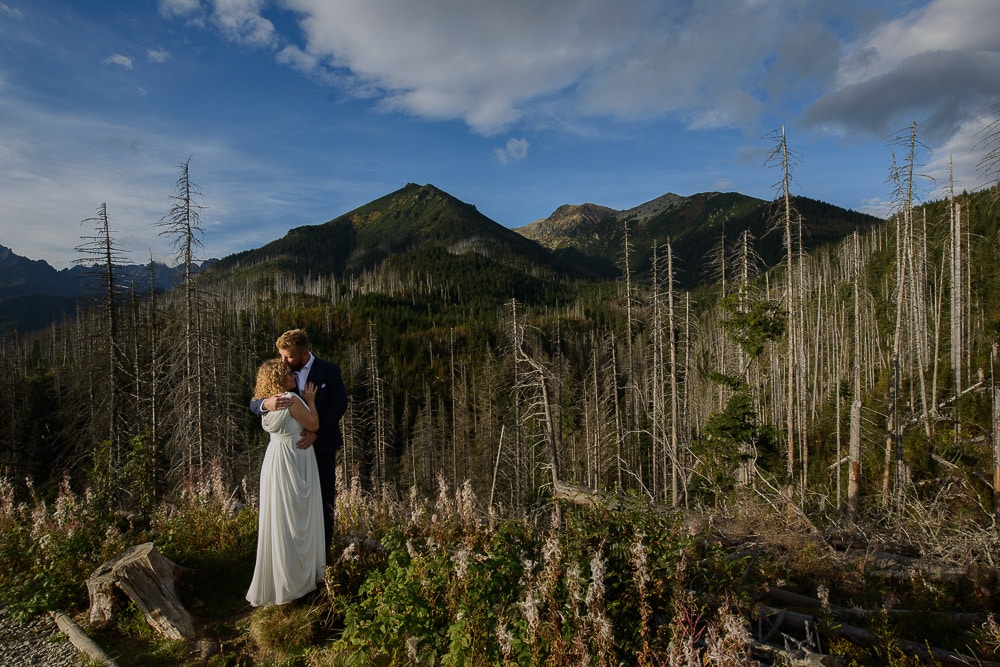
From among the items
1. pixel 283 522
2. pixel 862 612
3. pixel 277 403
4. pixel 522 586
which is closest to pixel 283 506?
pixel 283 522

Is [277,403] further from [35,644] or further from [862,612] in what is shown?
[862,612]

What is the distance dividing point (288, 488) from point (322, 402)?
895 mm

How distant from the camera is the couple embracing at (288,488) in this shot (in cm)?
458

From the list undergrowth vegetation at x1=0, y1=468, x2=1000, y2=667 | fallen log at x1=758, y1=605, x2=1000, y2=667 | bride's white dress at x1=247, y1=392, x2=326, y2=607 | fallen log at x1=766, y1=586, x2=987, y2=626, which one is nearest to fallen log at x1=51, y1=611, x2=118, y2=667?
undergrowth vegetation at x1=0, y1=468, x2=1000, y2=667

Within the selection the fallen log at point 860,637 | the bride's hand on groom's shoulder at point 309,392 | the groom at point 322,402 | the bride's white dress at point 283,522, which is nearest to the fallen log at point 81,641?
the bride's white dress at point 283,522

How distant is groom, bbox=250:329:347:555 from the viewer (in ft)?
16.0

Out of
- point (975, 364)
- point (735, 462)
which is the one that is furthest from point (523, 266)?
point (735, 462)

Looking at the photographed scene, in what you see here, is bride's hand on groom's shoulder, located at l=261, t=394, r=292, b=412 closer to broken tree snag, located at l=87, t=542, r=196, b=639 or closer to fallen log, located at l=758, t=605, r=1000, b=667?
broken tree snag, located at l=87, t=542, r=196, b=639

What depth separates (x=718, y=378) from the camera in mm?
15453

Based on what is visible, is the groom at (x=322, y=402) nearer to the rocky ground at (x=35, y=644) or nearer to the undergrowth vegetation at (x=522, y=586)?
the undergrowth vegetation at (x=522, y=586)

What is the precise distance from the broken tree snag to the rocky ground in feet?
1.08

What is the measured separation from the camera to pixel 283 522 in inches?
181

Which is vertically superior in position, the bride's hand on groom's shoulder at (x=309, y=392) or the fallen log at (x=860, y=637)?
the bride's hand on groom's shoulder at (x=309, y=392)

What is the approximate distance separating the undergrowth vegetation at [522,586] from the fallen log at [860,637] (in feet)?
0.18
